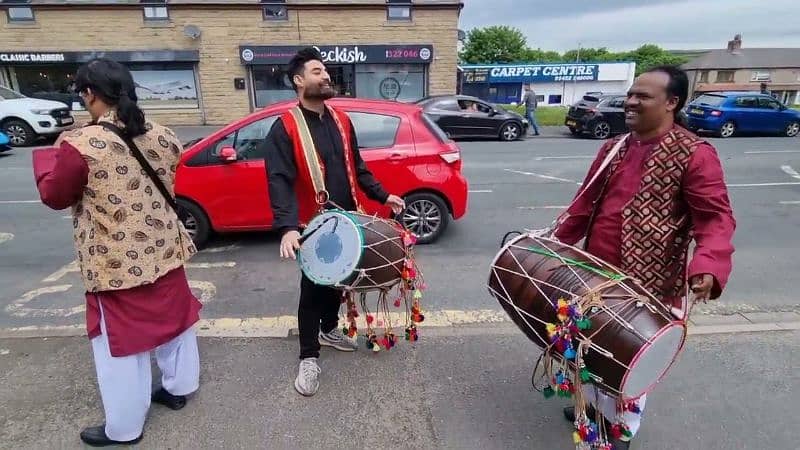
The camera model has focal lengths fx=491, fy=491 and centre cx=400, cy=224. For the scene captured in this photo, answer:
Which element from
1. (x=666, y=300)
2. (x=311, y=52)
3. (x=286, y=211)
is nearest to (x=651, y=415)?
(x=666, y=300)

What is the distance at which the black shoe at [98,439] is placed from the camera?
236cm

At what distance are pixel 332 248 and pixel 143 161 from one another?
35.9 inches

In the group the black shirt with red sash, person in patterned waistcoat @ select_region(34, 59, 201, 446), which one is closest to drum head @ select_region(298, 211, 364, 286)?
the black shirt with red sash

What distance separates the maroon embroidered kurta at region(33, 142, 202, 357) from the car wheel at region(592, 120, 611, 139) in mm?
15758

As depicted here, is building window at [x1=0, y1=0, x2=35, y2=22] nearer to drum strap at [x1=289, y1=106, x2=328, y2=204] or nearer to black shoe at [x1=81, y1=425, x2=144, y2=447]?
drum strap at [x1=289, y1=106, x2=328, y2=204]

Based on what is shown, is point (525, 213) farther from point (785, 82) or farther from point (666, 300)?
point (785, 82)

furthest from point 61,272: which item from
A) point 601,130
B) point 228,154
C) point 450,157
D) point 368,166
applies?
point 601,130

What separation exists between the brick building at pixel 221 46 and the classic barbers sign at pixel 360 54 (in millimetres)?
37

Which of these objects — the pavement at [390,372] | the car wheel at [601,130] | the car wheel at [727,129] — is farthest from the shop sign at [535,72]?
the pavement at [390,372]

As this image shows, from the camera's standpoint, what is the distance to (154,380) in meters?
2.85

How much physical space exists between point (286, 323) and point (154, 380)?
981 millimetres

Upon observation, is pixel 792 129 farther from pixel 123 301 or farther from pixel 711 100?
pixel 123 301

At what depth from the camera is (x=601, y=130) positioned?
1612cm

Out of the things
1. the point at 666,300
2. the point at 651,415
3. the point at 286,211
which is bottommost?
the point at 651,415
